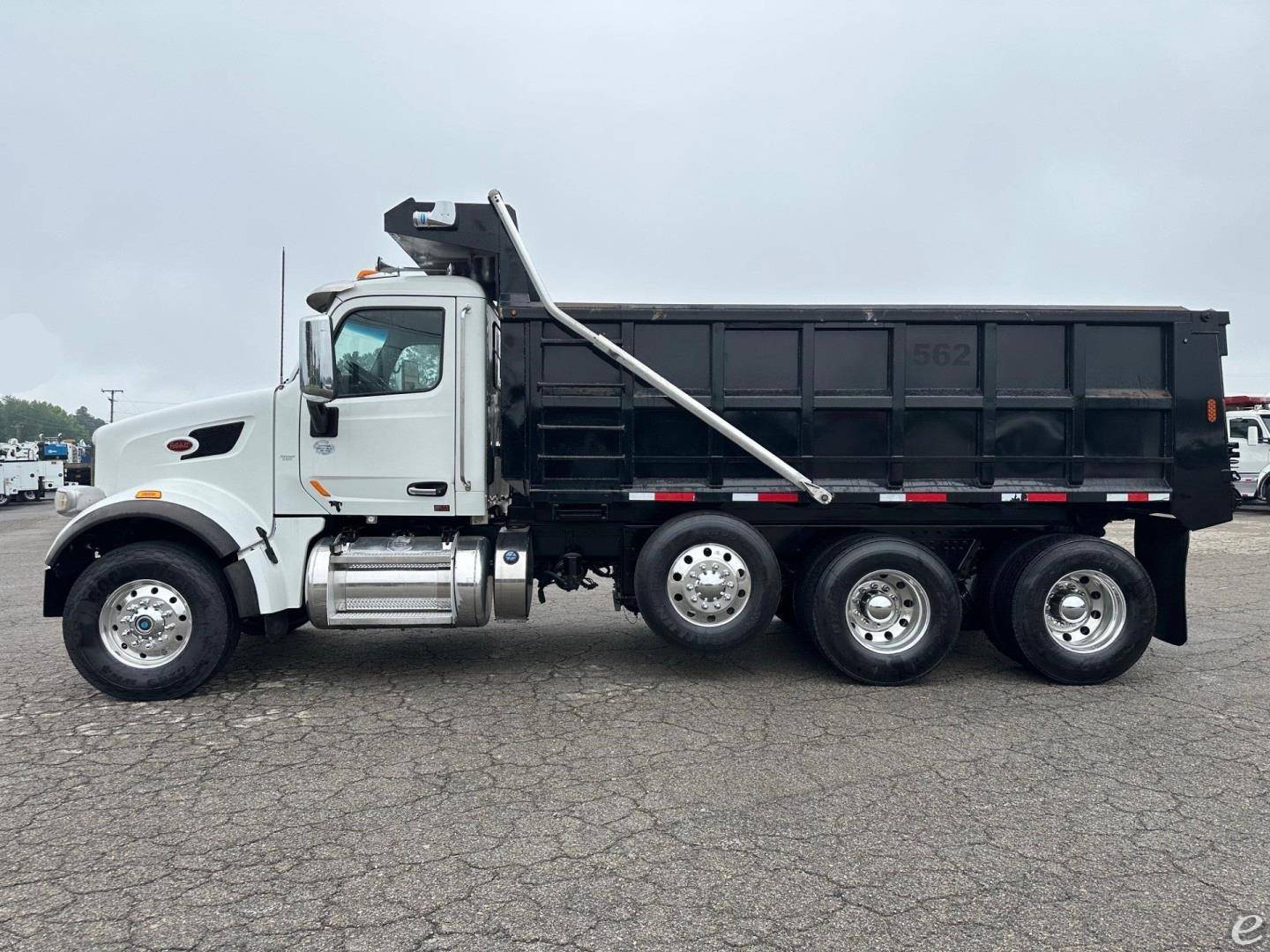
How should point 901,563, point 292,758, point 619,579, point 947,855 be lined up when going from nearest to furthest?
point 947,855
point 292,758
point 901,563
point 619,579

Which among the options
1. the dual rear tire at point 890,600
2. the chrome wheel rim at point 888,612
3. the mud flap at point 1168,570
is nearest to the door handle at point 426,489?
the dual rear tire at point 890,600

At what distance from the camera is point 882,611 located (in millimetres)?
5793


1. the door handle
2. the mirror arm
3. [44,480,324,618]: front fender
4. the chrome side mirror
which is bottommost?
[44,480,324,618]: front fender

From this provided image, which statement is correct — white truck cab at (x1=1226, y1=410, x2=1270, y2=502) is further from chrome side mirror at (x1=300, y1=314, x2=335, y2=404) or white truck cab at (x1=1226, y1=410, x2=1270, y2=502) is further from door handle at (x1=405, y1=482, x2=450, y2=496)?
chrome side mirror at (x1=300, y1=314, x2=335, y2=404)

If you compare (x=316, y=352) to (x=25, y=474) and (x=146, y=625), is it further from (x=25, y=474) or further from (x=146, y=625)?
(x=25, y=474)

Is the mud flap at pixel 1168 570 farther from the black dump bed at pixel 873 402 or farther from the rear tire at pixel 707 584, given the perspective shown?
the rear tire at pixel 707 584

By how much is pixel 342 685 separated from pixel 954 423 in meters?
4.52

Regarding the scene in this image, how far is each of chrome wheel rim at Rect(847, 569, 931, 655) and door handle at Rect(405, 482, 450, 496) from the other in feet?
9.32

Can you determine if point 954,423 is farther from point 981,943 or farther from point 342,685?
point 342,685

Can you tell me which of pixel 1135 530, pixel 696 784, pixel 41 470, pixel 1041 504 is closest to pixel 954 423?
pixel 1041 504

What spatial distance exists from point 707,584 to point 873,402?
1669mm

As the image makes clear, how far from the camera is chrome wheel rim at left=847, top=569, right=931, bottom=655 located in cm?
577

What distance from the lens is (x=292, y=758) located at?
4426 mm

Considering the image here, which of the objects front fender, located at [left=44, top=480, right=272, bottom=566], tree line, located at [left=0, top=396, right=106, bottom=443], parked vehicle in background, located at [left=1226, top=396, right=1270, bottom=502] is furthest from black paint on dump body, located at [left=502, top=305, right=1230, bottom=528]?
tree line, located at [left=0, top=396, right=106, bottom=443]
